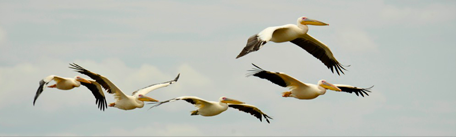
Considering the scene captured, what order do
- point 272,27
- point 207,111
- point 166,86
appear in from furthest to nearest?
point 166,86
point 207,111
point 272,27

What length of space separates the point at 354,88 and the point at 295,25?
4580 mm

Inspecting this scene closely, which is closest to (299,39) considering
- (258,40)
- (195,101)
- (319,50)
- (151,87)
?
(319,50)

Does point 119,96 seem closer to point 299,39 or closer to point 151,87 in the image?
point 151,87

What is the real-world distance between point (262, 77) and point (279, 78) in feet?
1.54

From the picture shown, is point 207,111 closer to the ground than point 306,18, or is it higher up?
closer to the ground

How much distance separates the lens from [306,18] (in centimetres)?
2309

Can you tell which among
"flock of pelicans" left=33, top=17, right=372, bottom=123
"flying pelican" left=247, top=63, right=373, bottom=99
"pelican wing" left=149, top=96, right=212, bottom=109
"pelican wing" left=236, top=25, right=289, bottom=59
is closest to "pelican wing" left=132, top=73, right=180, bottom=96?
"flock of pelicans" left=33, top=17, right=372, bottom=123

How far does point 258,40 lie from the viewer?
2053cm

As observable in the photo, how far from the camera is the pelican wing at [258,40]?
65.6ft

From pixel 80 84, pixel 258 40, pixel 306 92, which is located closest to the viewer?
pixel 258 40

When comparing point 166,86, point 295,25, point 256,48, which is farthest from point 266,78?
point 166,86

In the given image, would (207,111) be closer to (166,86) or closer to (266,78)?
(266,78)

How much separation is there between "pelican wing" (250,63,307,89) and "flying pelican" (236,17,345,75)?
3.13 feet

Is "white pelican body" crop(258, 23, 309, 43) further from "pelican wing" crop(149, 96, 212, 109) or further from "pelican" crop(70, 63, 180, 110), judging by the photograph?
"pelican" crop(70, 63, 180, 110)
